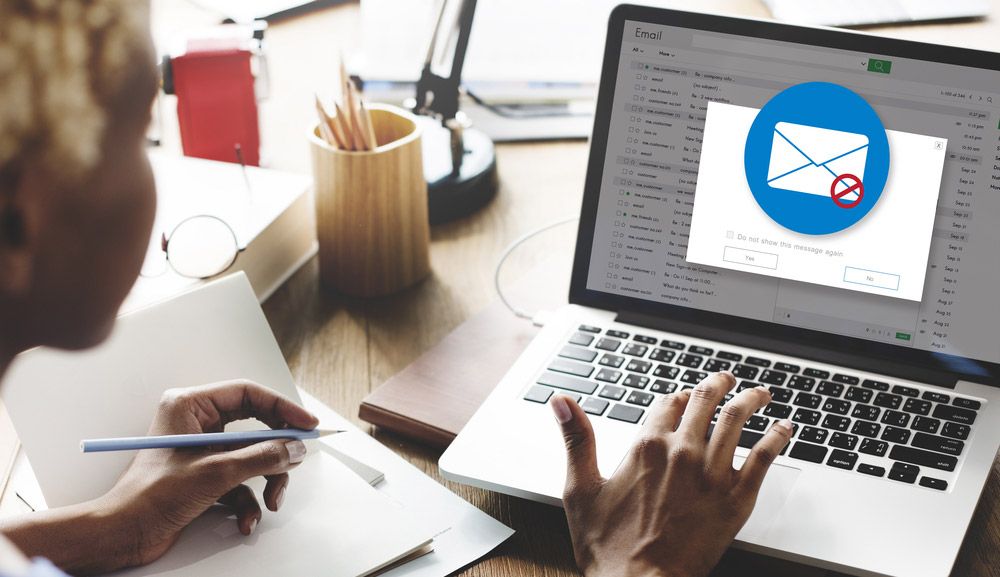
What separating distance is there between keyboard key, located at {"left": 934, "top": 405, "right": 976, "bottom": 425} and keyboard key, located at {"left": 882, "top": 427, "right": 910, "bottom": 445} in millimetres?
40

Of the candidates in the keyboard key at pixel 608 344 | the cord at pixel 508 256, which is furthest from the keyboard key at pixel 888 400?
the cord at pixel 508 256

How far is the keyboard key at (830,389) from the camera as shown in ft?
2.64

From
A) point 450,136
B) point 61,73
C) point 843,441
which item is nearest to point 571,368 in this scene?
point 843,441

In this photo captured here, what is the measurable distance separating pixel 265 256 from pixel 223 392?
0.99ft

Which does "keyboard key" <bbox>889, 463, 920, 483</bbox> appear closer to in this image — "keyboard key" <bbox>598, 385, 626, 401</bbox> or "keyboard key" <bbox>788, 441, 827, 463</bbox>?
"keyboard key" <bbox>788, 441, 827, 463</bbox>

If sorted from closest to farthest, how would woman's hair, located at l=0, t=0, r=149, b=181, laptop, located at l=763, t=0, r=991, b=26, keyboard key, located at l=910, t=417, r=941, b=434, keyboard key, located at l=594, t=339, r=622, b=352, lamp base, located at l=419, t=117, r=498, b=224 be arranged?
woman's hair, located at l=0, t=0, r=149, b=181, keyboard key, located at l=910, t=417, r=941, b=434, keyboard key, located at l=594, t=339, r=622, b=352, lamp base, located at l=419, t=117, r=498, b=224, laptop, located at l=763, t=0, r=991, b=26

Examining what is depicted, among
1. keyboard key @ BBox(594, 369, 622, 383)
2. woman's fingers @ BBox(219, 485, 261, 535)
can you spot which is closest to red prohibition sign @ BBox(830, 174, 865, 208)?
keyboard key @ BBox(594, 369, 622, 383)

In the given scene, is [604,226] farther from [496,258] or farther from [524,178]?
[524,178]

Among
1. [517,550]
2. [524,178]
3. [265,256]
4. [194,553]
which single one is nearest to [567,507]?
[517,550]

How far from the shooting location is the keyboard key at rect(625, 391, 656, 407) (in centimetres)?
81

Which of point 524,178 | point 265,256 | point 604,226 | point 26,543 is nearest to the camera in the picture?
point 26,543

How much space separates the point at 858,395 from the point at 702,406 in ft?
0.57

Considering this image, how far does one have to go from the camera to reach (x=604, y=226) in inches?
34.8

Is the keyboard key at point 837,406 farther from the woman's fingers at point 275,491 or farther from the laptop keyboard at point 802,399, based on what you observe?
the woman's fingers at point 275,491
